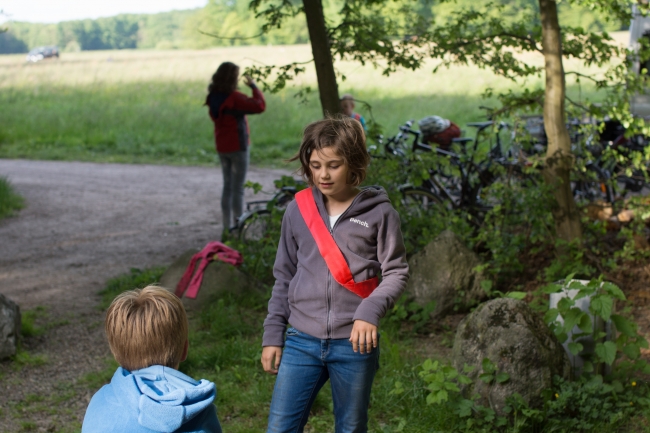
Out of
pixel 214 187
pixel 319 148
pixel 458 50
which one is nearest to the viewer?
pixel 319 148

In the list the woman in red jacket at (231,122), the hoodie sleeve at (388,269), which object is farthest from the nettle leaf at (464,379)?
the woman in red jacket at (231,122)

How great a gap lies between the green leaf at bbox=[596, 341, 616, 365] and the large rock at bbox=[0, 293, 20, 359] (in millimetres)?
3827

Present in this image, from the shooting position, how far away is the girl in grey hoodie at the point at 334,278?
100 inches

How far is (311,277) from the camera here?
103 inches

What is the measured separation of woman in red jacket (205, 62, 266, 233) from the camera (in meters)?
8.11

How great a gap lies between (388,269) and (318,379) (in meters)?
0.50

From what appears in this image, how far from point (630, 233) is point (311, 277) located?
3921mm

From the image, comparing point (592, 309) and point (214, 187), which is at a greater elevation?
point (592, 309)

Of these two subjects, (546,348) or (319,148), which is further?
(546,348)

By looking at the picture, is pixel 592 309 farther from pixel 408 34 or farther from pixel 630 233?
pixel 408 34

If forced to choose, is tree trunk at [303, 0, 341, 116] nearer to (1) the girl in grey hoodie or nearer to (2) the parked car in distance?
(1) the girl in grey hoodie

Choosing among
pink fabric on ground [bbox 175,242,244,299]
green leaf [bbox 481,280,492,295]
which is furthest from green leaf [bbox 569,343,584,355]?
pink fabric on ground [bbox 175,242,244,299]

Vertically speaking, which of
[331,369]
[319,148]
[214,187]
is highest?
[319,148]

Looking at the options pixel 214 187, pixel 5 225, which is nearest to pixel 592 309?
pixel 5 225
